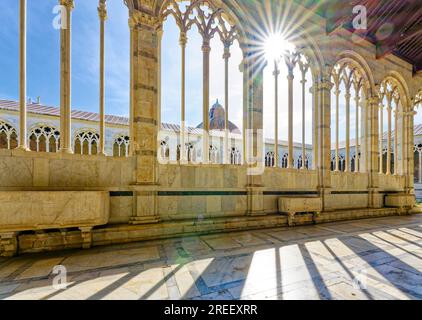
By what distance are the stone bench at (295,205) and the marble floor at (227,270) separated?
129 centimetres

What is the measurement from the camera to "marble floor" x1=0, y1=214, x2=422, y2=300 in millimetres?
2227

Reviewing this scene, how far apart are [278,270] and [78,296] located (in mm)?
2331

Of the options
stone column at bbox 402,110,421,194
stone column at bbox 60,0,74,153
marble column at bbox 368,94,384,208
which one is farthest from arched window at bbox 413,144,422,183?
stone column at bbox 60,0,74,153

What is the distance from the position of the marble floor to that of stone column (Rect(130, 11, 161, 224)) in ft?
2.99

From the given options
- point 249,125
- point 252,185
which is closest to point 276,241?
point 252,185

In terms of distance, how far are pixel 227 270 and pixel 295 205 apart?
3.46 meters

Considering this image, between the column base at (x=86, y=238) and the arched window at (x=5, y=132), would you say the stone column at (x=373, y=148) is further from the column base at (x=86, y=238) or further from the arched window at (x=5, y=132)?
the arched window at (x=5, y=132)

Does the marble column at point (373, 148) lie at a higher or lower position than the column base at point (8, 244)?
higher

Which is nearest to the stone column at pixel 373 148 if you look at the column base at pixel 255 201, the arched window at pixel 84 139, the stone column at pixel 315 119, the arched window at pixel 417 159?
the stone column at pixel 315 119

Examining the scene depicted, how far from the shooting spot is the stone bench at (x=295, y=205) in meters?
5.56

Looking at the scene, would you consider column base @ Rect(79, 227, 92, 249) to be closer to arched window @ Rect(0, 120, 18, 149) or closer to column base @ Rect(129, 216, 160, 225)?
column base @ Rect(129, 216, 160, 225)

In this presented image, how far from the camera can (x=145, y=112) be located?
15.1ft

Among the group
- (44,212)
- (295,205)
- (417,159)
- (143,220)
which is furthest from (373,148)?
(417,159)

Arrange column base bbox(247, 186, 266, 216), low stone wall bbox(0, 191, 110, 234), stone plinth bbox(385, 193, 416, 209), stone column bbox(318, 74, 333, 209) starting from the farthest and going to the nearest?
stone plinth bbox(385, 193, 416, 209), stone column bbox(318, 74, 333, 209), column base bbox(247, 186, 266, 216), low stone wall bbox(0, 191, 110, 234)
